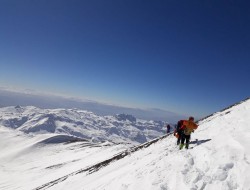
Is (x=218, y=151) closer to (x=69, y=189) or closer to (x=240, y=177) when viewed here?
(x=240, y=177)

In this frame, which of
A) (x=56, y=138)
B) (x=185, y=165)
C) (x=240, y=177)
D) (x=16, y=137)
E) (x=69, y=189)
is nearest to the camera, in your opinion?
(x=240, y=177)

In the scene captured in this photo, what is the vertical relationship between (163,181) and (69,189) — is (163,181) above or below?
above

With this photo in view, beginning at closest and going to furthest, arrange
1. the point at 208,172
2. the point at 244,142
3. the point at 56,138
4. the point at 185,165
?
the point at 208,172 → the point at 185,165 → the point at 244,142 → the point at 56,138

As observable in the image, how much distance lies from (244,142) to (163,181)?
17.2 feet

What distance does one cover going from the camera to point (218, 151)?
13.8 meters

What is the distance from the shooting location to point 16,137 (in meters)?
129

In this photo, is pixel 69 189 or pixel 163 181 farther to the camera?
pixel 69 189

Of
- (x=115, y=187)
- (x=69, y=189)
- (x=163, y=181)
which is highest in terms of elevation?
(x=163, y=181)

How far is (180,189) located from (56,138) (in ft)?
342

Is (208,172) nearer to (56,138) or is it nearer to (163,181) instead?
(163,181)

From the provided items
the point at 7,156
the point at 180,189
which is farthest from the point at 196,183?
the point at 7,156

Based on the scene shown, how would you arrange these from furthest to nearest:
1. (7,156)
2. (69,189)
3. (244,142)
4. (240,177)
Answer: (7,156) < (69,189) < (244,142) < (240,177)

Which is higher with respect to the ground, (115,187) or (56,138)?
(115,187)

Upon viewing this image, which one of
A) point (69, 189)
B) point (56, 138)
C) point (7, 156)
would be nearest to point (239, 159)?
point (69, 189)
